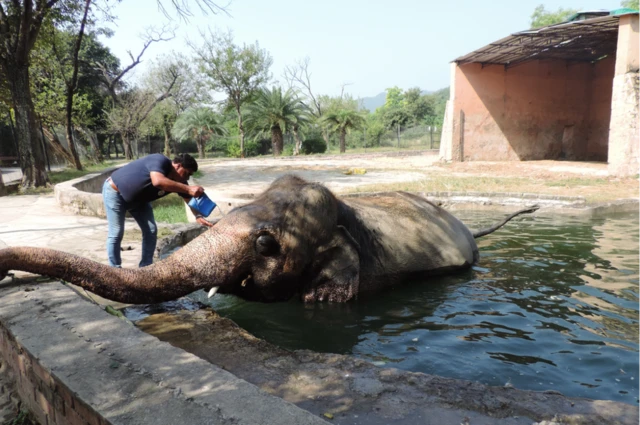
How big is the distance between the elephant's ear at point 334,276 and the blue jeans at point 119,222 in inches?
86.7

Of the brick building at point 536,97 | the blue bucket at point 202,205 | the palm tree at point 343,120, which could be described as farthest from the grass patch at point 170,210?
the palm tree at point 343,120

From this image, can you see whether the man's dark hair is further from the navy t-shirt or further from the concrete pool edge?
the concrete pool edge

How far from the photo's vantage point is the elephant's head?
354 centimetres

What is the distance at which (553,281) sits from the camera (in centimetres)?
628

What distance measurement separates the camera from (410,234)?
6102 millimetres

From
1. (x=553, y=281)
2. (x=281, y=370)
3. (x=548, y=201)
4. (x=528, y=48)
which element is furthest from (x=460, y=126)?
(x=281, y=370)

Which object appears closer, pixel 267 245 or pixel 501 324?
pixel 267 245

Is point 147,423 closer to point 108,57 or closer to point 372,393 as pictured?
point 372,393

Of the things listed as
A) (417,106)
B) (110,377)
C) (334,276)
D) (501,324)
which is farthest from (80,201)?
(417,106)

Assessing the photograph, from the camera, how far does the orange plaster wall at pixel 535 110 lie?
86.4 ft

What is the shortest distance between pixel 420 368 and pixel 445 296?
204 centimetres

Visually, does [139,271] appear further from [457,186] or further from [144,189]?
[457,186]

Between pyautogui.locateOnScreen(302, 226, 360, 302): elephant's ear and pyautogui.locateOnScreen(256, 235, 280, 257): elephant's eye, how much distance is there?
2.33ft

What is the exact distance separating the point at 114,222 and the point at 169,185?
40.6 inches
